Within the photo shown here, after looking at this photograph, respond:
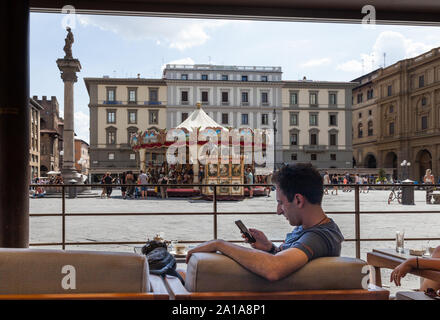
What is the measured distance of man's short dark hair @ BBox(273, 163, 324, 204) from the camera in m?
1.73

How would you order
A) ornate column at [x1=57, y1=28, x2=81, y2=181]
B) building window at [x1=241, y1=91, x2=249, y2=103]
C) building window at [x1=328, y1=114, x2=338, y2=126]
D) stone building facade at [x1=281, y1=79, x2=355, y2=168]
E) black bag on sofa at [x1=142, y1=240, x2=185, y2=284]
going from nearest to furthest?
black bag on sofa at [x1=142, y1=240, x2=185, y2=284], ornate column at [x1=57, y1=28, x2=81, y2=181], building window at [x1=241, y1=91, x2=249, y2=103], stone building facade at [x1=281, y1=79, x2=355, y2=168], building window at [x1=328, y1=114, x2=338, y2=126]

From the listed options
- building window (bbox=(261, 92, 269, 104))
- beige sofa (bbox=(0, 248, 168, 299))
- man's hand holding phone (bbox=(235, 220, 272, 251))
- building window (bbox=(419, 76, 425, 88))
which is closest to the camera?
beige sofa (bbox=(0, 248, 168, 299))

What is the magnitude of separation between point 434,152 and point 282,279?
149ft

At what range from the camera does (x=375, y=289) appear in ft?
5.30

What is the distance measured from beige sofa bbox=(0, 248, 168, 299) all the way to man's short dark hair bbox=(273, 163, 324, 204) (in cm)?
67

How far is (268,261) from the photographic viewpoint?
1.47 m

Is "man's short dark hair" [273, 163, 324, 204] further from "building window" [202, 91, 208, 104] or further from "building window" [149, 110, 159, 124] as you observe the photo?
"building window" [202, 91, 208, 104]

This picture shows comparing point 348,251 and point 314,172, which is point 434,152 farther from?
point 314,172

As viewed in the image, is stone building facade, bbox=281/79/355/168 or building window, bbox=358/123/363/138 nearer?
stone building facade, bbox=281/79/355/168

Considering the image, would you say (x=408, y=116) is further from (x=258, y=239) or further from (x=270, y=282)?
(x=270, y=282)

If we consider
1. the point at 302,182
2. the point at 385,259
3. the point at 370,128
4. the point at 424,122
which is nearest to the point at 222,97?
the point at 370,128

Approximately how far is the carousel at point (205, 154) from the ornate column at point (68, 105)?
389cm

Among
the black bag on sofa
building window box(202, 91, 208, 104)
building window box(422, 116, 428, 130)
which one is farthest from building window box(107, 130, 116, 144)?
the black bag on sofa
